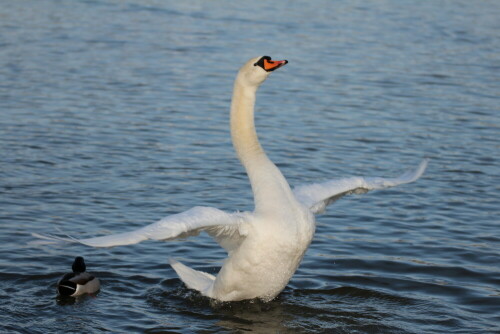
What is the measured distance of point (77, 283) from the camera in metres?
8.89

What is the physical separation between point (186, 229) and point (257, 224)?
3.51 feet

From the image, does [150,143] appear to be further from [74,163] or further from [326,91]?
[326,91]

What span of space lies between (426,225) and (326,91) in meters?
7.06

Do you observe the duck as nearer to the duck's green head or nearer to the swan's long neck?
the duck's green head

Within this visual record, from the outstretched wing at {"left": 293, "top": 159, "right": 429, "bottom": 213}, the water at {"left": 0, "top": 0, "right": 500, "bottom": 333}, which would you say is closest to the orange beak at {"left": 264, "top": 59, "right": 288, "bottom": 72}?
the outstretched wing at {"left": 293, "top": 159, "right": 429, "bottom": 213}

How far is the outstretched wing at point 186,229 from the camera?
693 centimetres

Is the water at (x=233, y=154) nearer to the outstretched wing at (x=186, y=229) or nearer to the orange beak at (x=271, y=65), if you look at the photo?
the outstretched wing at (x=186, y=229)

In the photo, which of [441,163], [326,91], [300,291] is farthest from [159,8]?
[300,291]

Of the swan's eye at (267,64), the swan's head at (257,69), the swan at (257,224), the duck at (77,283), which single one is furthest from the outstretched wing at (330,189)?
Result: the duck at (77,283)

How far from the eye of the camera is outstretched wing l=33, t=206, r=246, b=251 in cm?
693

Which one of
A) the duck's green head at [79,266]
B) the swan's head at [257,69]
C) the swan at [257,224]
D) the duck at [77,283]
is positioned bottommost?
the duck at [77,283]

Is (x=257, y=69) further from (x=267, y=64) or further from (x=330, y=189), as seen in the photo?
(x=330, y=189)

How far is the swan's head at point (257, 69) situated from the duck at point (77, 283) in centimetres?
245

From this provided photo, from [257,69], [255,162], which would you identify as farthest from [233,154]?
[257,69]
